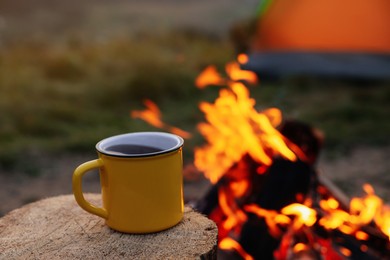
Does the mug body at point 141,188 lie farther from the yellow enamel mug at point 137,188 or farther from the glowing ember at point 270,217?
the glowing ember at point 270,217

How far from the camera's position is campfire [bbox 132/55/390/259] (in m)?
2.30

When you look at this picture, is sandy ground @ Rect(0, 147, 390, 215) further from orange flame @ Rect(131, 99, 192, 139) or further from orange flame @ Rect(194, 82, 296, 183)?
orange flame @ Rect(194, 82, 296, 183)

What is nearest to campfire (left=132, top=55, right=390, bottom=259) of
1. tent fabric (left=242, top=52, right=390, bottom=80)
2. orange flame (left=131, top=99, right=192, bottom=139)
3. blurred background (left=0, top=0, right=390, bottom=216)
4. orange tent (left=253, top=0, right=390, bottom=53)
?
blurred background (left=0, top=0, right=390, bottom=216)

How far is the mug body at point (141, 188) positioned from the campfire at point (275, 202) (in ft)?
2.49

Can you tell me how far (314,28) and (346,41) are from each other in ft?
1.83

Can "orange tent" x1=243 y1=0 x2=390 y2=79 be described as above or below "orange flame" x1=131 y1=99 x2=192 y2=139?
above

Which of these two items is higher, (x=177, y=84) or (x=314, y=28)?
(x=314, y=28)

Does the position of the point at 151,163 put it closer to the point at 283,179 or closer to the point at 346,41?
the point at 283,179

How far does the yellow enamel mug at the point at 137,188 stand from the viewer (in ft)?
4.78

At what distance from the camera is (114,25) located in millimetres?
14164

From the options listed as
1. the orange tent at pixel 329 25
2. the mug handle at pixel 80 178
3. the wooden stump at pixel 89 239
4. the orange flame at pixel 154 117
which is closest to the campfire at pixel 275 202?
the wooden stump at pixel 89 239

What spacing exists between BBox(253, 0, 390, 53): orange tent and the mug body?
606 cm

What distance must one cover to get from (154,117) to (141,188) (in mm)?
4707

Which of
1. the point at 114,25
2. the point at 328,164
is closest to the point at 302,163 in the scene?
the point at 328,164
